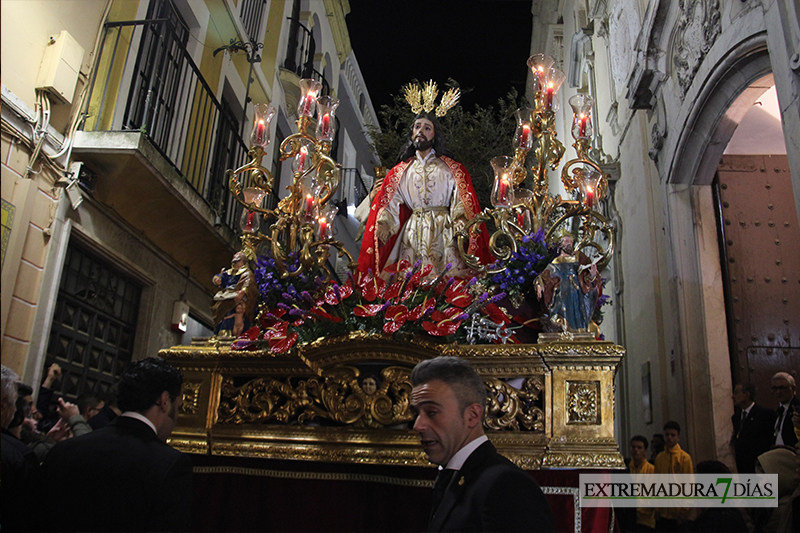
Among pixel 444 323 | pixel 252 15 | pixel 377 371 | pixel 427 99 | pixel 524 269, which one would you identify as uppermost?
pixel 252 15

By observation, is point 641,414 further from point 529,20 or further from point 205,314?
point 529,20

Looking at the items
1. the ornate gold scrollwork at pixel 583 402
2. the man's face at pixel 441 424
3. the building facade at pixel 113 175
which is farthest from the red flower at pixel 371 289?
the building facade at pixel 113 175

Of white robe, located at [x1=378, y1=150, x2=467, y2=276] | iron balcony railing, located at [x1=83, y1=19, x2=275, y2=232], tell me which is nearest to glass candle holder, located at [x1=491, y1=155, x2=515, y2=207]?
white robe, located at [x1=378, y1=150, x2=467, y2=276]

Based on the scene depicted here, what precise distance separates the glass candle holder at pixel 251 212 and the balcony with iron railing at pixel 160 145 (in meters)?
2.44

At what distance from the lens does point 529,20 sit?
58.4ft

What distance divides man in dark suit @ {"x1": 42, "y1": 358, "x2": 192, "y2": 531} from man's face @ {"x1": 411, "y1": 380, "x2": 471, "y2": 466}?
0.85m

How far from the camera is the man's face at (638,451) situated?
16.9 ft

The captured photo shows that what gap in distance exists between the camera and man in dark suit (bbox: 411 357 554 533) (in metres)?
1.64

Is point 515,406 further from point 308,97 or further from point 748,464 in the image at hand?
point 748,464

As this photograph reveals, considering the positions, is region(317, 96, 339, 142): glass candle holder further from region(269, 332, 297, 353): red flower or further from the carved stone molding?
the carved stone molding

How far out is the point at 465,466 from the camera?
71.7 inches

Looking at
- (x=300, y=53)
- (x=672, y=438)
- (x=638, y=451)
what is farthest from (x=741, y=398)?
(x=300, y=53)

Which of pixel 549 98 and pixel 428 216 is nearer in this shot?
pixel 549 98

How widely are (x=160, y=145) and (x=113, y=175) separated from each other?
134cm
